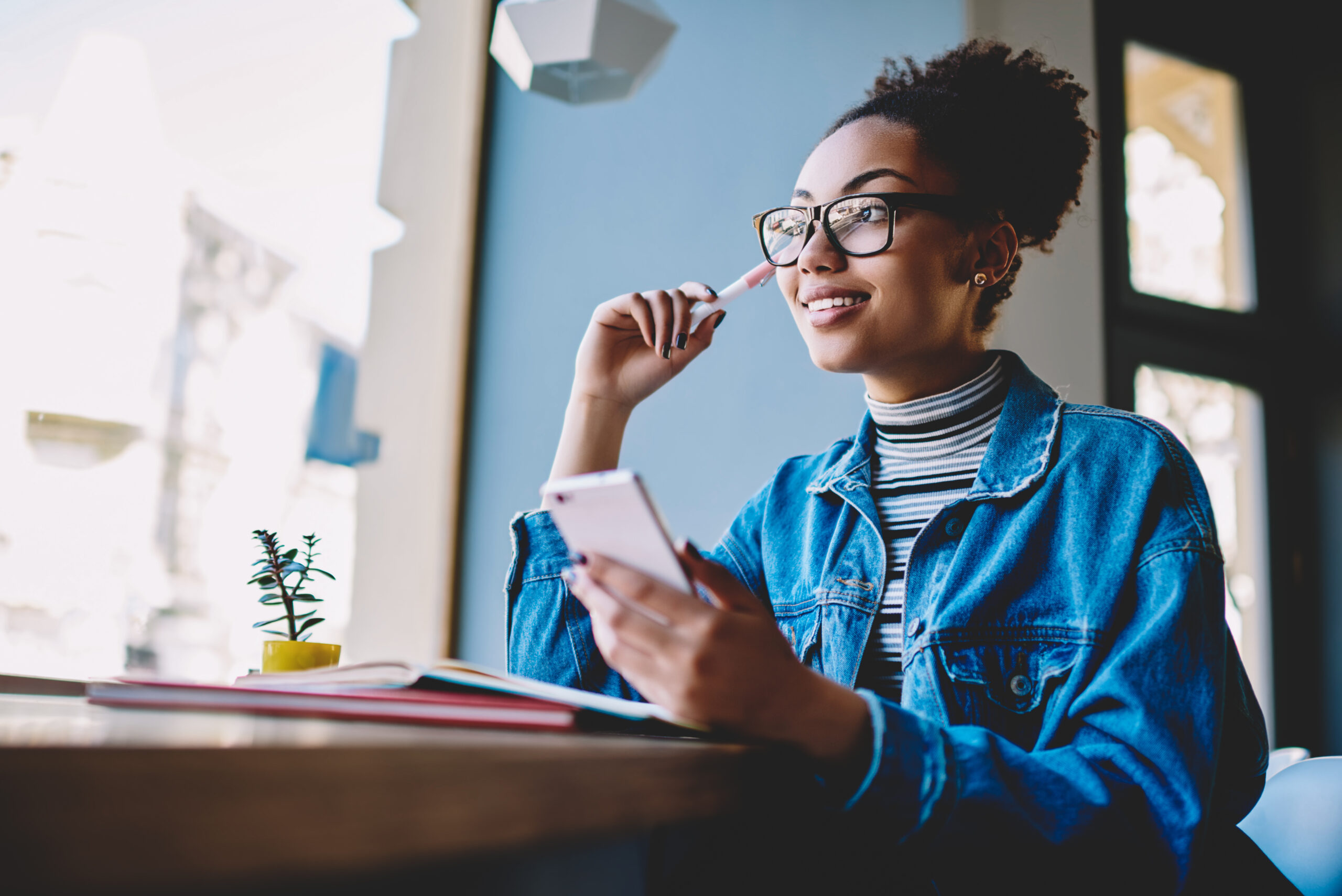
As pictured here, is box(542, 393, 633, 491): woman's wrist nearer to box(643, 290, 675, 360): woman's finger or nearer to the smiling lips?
box(643, 290, 675, 360): woman's finger

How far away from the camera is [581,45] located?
5.24ft

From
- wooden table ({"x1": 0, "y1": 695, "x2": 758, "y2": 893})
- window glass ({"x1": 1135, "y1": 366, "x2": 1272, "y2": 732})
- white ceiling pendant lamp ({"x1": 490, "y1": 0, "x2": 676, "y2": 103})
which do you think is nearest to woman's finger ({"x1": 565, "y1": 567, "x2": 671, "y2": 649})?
wooden table ({"x1": 0, "y1": 695, "x2": 758, "y2": 893})

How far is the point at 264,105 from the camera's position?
2186mm

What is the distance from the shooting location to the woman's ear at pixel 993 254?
1.15 meters

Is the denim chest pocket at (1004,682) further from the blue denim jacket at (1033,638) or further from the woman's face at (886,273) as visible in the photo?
the woman's face at (886,273)

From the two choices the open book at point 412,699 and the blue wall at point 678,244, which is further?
the blue wall at point 678,244

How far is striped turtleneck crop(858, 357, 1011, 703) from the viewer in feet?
3.22

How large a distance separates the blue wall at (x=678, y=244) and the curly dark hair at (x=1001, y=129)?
0.81 meters

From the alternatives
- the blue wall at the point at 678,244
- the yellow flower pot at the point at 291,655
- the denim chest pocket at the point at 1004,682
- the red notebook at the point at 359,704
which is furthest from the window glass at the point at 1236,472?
the red notebook at the point at 359,704

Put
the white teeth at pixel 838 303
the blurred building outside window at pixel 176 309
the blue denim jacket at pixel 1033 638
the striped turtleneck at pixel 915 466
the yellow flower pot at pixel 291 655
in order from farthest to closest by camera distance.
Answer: the blurred building outside window at pixel 176 309 → the white teeth at pixel 838 303 → the striped turtleneck at pixel 915 466 → the yellow flower pot at pixel 291 655 → the blue denim jacket at pixel 1033 638

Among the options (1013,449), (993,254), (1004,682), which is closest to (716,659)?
(1004,682)

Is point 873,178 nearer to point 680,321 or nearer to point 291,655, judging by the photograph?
point 680,321

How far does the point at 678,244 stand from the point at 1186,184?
1.41 metres

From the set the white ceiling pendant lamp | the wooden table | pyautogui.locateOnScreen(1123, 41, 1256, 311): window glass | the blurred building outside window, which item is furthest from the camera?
pyautogui.locateOnScreen(1123, 41, 1256, 311): window glass
